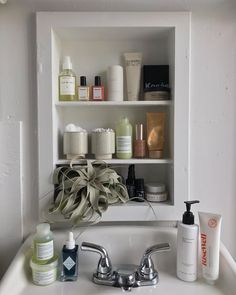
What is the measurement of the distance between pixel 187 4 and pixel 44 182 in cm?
75

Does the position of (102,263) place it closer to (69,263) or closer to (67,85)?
(69,263)

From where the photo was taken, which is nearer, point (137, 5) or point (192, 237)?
point (192, 237)

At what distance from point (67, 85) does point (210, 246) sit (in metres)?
0.67

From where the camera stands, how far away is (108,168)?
930mm

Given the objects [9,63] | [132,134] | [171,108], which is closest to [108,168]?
[132,134]

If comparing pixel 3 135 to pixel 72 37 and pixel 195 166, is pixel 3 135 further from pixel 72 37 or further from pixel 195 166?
pixel 195 166

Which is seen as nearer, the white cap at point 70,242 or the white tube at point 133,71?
the white cap at point 70,242

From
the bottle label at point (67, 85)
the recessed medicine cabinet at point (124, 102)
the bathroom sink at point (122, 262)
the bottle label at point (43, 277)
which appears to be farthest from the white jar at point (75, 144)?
the bottle label at point (43, 277)

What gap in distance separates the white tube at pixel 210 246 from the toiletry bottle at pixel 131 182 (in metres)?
0.26

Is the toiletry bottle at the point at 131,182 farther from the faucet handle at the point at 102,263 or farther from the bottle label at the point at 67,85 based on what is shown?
the bottle label at the point at 67,85

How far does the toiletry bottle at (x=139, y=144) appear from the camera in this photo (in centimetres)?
96

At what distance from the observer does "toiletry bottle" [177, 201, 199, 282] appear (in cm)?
78

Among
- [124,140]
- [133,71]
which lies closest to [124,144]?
[124,140]

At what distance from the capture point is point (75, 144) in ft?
3.04
